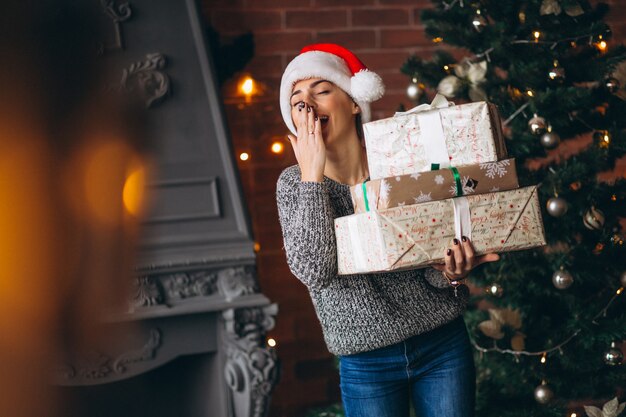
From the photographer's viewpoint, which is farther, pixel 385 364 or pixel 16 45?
pixel 16 45

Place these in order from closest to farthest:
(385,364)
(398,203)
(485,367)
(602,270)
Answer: (398,203) → (385,364) → (602,270) → (485,367)

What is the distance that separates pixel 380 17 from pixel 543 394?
1658 millimetres

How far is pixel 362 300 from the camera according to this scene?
5.38 feet

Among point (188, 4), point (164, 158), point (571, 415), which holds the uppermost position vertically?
point (188, 4)

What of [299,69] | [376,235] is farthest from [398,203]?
[299,69]

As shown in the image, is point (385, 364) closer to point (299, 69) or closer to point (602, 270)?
point (299, 69)

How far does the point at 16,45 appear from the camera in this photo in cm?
234

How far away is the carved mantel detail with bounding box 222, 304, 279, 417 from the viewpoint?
2.39 meters

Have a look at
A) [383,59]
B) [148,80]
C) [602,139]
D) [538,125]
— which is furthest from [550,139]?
[148,80]

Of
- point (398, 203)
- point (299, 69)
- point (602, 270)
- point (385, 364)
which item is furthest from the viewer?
point (602, 270)

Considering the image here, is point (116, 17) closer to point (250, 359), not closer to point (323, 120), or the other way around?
point (323, 120)

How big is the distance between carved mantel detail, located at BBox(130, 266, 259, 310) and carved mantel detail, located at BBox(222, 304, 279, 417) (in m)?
0.07

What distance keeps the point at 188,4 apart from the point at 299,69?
909mm

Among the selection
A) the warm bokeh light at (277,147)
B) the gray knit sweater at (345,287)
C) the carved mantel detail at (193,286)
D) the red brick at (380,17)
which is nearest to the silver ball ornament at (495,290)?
the gray knit sweater at (345,287)
